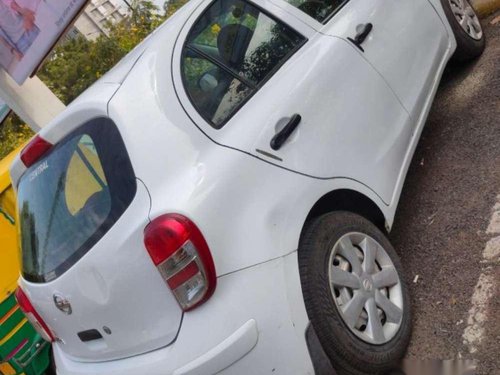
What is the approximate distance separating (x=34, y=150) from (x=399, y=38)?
240 centimetres

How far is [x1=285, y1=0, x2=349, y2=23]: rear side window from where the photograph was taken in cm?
365

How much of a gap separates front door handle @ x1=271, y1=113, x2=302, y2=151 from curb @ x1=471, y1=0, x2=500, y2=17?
400 cm

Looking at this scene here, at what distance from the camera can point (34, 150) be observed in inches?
125

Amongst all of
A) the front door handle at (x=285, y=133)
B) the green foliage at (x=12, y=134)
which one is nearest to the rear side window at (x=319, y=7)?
the front door handle at (x=285, y=133)

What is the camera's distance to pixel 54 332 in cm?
313

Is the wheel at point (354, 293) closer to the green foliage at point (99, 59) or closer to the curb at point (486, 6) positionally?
the curb at point (486, 6)

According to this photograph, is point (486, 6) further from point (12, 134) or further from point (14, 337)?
point (12, 134)

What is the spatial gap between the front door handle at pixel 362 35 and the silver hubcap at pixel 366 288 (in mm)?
1224

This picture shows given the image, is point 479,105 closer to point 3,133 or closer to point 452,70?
point 452,70

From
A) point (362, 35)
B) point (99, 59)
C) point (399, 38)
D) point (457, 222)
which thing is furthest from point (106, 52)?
point (457, 222)

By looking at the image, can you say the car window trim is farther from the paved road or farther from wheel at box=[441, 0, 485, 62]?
the paved road

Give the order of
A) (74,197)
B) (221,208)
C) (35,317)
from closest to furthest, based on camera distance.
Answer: (221,208), (74,197), (35,317)

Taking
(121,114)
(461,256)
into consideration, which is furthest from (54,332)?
(461,256)

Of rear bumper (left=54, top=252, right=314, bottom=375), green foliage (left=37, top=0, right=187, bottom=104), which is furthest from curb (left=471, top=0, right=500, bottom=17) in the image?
green foliage (left=37, top=0, right=187, bottom=104)
